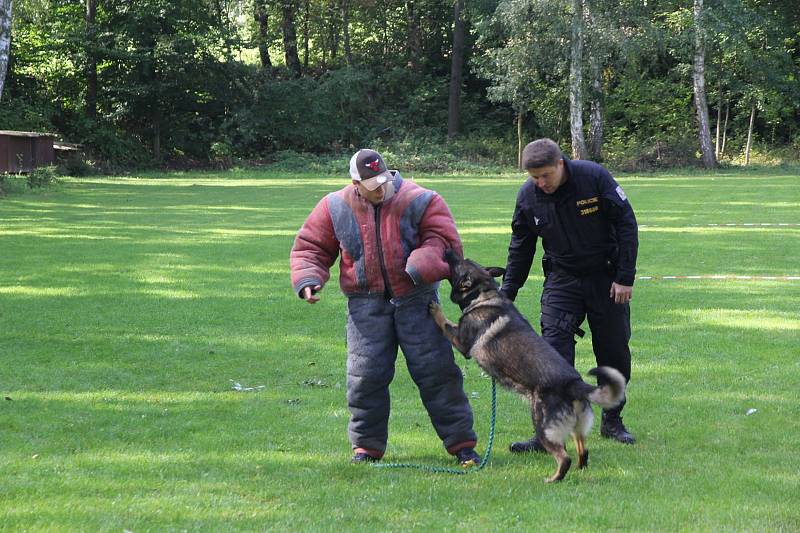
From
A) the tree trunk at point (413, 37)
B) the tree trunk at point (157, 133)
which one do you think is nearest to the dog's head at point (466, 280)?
the tree trunk at point (157, 133)

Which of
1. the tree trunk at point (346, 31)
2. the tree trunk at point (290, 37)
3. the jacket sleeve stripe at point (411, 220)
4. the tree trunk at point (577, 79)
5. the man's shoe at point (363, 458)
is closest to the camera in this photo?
the jacket sleeve stripe at point (411, 220)

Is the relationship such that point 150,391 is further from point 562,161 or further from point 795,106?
point 795,106

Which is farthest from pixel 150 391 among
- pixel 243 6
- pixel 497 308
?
pixel 243 6

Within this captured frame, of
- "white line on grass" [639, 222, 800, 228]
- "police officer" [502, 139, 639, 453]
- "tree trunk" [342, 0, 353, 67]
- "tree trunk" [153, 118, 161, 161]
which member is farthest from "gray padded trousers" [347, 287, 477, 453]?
"tree trunk" [342, 0, 353, 67]

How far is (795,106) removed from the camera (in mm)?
46562

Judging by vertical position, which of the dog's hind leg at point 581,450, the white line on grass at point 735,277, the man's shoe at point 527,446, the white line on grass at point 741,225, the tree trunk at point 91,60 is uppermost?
the tree trunk at point 91,60

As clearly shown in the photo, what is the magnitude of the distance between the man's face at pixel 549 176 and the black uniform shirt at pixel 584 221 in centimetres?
6

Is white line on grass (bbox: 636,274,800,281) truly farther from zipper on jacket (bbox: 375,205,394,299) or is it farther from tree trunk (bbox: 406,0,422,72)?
tree trunk (bbox: 406,0,422,72)

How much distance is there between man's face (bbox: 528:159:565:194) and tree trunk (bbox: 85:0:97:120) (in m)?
43.6

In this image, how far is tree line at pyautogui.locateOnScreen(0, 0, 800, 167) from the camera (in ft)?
139

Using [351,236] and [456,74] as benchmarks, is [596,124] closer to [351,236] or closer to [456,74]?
[456,74]

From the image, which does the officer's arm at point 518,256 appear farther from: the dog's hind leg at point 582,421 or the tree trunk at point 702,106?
the tree trunk at point 702,106

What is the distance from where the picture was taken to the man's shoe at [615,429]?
6297 mm

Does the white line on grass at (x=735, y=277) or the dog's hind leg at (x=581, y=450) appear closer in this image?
the dog's hind leg at (x=581, y=450)
